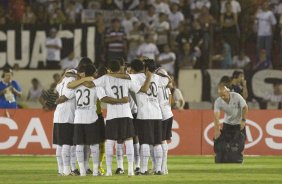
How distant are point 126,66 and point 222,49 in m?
12.4

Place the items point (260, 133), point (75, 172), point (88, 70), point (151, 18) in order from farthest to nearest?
point (151, 18), point (260, 133), point (75, 172), point (88, 70)

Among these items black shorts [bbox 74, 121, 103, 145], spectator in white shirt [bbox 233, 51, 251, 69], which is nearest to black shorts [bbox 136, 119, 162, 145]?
black shorts [bbox 74, 121, 103, 145]

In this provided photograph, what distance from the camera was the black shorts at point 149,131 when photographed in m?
23.4

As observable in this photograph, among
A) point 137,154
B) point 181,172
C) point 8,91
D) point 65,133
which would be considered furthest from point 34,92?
point 65,133

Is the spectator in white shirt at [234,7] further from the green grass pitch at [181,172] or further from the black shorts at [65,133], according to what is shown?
the black shorts at [65,133]

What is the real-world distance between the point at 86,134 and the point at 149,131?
51.4 inches

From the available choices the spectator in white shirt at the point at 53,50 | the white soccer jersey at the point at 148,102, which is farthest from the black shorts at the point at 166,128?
the spectator in white shirt at the point at 53,50

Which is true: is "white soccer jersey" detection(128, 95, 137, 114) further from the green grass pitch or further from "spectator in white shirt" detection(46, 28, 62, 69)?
"spectator in white shirt" detection(46, 28, 62, 69)

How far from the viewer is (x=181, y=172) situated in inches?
989

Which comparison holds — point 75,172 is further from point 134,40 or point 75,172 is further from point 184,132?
point 134,40

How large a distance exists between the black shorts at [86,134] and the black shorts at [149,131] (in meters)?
0.95

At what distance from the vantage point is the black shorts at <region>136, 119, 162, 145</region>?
23.4 metres

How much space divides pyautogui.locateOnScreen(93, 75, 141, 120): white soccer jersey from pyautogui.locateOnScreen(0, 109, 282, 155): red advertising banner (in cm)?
1037

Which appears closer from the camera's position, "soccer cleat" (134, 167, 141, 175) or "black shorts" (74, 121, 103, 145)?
"black shorts" (74, 121, 103, 145)
